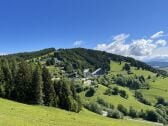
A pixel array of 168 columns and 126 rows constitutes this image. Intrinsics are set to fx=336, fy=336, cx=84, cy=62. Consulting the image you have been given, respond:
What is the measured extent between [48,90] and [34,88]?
17.4ft

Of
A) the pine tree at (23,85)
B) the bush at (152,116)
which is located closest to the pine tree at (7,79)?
the pine tree at (23,85)

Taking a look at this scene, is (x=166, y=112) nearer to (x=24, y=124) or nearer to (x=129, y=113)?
(x=129, y=113)

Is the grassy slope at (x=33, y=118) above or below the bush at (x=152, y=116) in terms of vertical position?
above

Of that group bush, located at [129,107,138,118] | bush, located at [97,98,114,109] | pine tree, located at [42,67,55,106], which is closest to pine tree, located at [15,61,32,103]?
pine tree, located at [42,67,55,106]

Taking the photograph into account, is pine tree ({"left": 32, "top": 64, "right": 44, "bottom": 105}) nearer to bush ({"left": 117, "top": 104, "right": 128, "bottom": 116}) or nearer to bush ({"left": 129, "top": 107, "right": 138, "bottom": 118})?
bush ({"left": 117, "top": 104, "right": 128, "bottom": 116})

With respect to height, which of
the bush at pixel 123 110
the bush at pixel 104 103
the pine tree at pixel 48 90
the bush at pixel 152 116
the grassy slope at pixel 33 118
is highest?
the pine tree at pixel 48 90

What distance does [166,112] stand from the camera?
7844 inches

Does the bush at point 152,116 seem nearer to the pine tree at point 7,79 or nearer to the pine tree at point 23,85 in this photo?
the pine tree at point 23,85

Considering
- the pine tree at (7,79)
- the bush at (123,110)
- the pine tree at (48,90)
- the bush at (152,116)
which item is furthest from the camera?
the bush at (123,110)

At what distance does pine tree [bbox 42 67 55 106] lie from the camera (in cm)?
9181

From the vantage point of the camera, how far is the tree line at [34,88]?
294 feet

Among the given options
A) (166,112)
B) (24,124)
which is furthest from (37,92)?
(166,112)

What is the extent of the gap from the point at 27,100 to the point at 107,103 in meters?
101

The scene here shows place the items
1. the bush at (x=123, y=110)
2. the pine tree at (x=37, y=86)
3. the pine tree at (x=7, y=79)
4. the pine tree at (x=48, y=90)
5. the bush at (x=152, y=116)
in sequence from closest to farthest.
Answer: the pine tree at (x=37, y=86), the pine tree at (x=7, y=79), the pine tree at (x=48, y=90), the bush at (x=152, y=116), the bush at (x=123, y=110)
